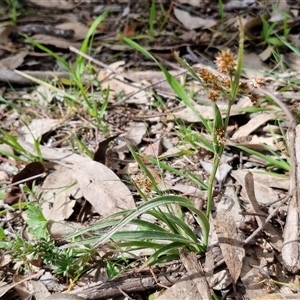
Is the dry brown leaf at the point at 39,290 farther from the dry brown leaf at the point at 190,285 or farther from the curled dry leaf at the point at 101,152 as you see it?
the curled dry leaf at the point at 101,152

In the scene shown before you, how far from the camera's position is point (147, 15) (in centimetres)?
287

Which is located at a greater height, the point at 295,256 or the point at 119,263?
the point at 295,256

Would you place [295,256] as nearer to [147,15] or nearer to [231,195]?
[231,195]

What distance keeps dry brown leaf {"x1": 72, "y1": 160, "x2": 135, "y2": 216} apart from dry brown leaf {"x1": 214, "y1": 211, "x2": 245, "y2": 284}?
0.33m

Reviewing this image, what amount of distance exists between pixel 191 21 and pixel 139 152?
1.10m

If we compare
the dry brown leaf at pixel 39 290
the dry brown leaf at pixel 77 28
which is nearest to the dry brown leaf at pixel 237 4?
the dry brown leaf at pixel 77 28

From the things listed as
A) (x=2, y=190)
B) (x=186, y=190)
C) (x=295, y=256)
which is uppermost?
(x=295, y=256)

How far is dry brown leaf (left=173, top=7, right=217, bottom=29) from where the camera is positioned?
2707 millimetres

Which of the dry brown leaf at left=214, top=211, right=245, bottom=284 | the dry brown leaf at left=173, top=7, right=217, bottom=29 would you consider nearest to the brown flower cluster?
the dry brown leaf at left=214, top=211, right=245, bottom=284

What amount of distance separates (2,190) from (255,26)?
152 centimetres

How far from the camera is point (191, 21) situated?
275cm

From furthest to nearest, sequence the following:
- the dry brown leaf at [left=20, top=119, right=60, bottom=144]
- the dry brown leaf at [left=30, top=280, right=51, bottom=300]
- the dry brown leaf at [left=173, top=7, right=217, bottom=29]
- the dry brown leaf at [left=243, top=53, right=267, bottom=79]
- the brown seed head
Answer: the dry brown leaf at [left=173, top=7, right=217, bottom=29] < the dry brown leaf at [left=243, top=53, right=267, bottom=79] < the dry brown leaf at [left=20, top=119, right=60, bottom=144] < the dry brown leaf at [left=30, top=280, right=51, bottom=300] < the brown seed head

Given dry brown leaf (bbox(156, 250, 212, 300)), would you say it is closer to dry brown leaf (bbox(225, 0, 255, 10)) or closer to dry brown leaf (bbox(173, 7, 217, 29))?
dry brown leaf (bbox(173, 7, 217, 29))

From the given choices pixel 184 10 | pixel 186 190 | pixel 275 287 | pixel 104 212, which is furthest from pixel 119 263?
pixel 184 10
